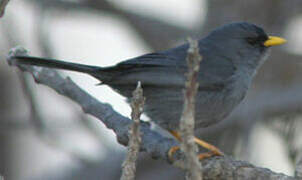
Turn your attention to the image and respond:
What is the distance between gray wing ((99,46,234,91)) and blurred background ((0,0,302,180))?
236 centimetres

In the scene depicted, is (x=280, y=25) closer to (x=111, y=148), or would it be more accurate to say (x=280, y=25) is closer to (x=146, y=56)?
(x=111, y=148)

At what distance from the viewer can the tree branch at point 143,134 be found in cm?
447

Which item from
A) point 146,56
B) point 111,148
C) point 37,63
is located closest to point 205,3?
point 111,148

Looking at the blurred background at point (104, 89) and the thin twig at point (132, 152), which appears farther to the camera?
the blurred background at point (104, 89)

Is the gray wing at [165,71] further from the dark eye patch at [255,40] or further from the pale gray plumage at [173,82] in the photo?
the dark eye patch at [255,40]

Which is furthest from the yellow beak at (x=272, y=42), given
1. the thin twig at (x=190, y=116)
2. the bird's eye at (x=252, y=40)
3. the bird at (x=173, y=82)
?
the thin twig at (x=190, y=116)

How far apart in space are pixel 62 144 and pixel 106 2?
2595mm

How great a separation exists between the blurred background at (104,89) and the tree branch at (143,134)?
8.78 ft

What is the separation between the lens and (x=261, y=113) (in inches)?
343

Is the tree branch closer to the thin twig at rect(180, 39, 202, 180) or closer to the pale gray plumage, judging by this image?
the pale gray plumage

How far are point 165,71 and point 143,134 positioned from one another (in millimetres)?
712

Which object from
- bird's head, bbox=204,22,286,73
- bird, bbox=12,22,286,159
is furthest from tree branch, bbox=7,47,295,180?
bird's head, bbox=204,22,286,73

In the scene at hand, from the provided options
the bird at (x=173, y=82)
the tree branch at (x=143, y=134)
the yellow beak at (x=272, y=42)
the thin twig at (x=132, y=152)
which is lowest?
the thin twig at (x=132, y=152)

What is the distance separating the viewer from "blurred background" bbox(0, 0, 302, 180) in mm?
8508
